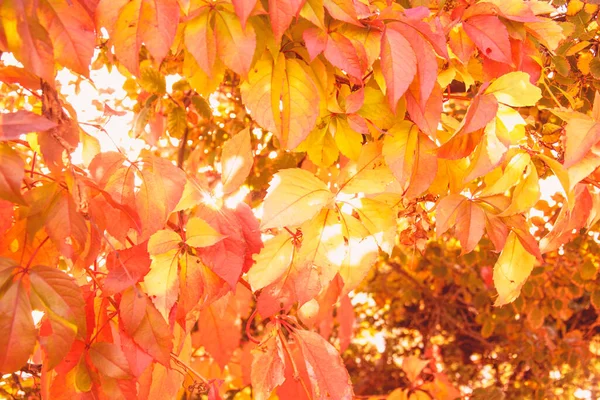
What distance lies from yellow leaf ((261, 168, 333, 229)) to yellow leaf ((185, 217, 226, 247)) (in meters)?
0.05

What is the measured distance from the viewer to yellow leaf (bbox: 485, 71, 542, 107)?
711 millimetres

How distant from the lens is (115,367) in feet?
2.14

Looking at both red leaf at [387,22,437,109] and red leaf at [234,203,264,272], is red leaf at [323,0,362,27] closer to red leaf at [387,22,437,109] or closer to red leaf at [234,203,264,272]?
red leaf at [387,22,437,109]

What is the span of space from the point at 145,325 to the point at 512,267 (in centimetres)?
45

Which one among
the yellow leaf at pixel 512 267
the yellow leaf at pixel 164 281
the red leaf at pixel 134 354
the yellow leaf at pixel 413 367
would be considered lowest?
the yellow leaf at pixel 413 367

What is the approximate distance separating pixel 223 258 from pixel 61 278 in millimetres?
171

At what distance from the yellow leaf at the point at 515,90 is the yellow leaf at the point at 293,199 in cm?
22

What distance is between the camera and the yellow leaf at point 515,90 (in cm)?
71

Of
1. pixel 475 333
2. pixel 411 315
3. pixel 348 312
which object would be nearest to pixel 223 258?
pixel 348 312

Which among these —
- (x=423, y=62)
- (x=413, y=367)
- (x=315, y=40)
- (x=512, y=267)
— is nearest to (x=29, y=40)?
(x=315, y=40)

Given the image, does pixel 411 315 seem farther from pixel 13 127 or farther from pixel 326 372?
pixel 13 127

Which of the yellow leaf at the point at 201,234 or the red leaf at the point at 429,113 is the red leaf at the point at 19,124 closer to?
the yellow leaf at the point at 201,234

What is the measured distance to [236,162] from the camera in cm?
77

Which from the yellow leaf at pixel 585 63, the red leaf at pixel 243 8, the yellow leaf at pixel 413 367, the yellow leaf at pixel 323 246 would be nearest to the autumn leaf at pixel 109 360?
the yellow leaf at pixel 323 246
